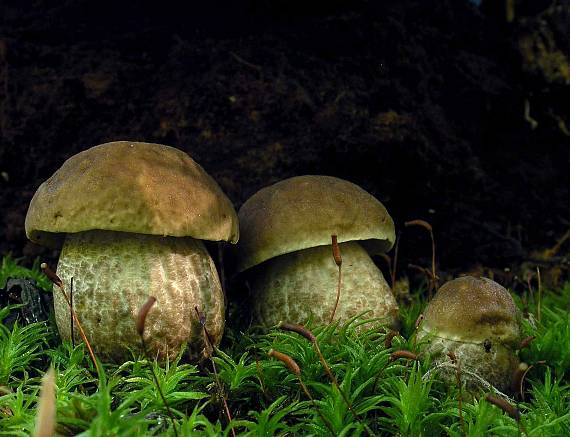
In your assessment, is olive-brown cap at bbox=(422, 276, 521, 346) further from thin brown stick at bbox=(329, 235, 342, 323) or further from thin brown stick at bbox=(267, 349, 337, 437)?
thin brown stick at bbox=(267, 349, 337, 437)

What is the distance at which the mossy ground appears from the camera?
1.53 m

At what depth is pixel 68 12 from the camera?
361cm

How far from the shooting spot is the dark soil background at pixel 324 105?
3383 mm

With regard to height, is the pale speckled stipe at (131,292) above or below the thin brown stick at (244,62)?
below

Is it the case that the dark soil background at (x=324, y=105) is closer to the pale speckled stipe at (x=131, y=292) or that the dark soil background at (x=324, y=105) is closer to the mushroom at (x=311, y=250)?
the mushroom at (x=311, y=250)

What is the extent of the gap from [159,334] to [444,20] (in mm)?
3486

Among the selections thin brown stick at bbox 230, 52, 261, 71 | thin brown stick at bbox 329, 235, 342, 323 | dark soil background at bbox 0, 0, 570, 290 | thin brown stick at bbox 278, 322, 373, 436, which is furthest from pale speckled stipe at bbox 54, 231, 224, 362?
thin brown stick at bbox 230, 52, 261, 71

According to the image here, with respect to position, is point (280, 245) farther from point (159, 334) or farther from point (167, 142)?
point (167, 142)

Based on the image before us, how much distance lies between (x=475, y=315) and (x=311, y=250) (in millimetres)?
897

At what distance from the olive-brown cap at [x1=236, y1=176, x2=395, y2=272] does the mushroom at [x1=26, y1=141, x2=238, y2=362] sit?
9.0 inches

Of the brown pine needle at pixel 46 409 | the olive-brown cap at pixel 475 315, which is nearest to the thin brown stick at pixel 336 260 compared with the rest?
the olive-brown cap at pixel 475 315

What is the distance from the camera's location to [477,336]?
203cm

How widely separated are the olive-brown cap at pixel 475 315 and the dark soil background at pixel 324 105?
4.44 ft

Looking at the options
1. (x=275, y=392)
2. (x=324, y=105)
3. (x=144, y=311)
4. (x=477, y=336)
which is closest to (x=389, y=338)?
(x=477, y=336)
